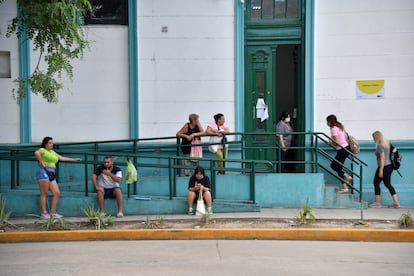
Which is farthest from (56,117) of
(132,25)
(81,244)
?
(81,244)

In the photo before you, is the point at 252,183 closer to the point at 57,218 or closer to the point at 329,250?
the point at 329,250

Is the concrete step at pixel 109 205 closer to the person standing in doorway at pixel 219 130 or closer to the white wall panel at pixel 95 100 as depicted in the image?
the person standing in doorway at pixel 219 130

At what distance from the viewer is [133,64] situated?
521 inches

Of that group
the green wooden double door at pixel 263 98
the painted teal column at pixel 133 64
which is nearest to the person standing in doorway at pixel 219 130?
the green wooden double door at pixel 263 98

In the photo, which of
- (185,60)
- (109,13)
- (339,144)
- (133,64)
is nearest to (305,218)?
(339,144)

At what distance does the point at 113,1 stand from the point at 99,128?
9.65 feet

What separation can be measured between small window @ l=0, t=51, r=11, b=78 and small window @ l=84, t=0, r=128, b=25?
1963mm

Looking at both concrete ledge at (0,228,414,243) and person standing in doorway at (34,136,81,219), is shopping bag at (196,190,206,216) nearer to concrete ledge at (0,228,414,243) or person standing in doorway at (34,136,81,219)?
concrete ledge at (0,228,414,243)

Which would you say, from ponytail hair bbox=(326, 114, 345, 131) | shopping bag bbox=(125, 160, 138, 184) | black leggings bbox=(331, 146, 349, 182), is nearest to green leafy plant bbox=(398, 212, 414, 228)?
black leggings bbox=(331, 146, 349, 182)

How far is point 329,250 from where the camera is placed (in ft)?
29.1

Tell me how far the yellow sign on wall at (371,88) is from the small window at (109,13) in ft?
18.3

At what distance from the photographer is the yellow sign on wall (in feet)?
42.9

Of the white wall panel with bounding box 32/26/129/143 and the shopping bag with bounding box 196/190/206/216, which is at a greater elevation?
the white wall panel with bounding box 32/26/129/143

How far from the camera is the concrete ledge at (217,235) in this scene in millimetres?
9695
